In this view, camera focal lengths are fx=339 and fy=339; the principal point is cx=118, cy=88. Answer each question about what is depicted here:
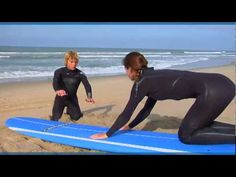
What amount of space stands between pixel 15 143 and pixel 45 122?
2.14 feet

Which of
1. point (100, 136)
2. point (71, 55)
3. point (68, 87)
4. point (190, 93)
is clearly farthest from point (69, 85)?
point (190, 93)

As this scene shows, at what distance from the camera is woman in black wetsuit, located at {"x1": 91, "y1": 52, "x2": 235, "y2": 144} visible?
338 centimetres

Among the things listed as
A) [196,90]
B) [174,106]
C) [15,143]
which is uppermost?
[196,90]

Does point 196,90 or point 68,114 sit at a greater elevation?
point 196,90

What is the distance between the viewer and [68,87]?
16.1 feet

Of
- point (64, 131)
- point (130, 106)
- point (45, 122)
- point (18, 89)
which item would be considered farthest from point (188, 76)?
point (18, 89)

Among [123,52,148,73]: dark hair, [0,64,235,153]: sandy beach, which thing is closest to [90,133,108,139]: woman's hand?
[0,64,235,153]: sandy beach

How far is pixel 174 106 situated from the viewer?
19.7 feet

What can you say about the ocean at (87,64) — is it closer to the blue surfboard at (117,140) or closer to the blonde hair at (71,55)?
the blonde hair at (71,55)

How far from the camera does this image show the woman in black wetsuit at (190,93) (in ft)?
11.1

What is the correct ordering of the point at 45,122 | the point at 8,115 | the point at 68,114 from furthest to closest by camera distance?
the point at 8,115 < the point at 68,114 < the point at 45,122

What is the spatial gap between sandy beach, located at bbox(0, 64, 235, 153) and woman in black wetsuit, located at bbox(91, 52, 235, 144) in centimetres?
99

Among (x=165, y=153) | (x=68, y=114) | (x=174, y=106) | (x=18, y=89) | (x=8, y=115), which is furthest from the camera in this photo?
(x=18, y=89)

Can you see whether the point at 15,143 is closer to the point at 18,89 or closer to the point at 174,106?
the point at 174,106
